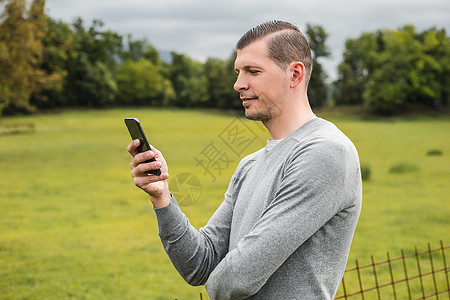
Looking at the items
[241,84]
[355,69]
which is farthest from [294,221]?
[355,69]

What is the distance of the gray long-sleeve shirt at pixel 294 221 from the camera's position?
134 cm

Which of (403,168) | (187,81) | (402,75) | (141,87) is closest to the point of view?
(403,168)

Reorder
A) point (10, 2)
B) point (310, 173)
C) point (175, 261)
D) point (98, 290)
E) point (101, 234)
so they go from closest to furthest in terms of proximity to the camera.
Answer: point (310, 173) < point (175, 261) < point (98, 290) < point (101, 234) < point (10, 2)

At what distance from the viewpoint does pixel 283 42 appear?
1.58m

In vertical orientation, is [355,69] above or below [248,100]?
below

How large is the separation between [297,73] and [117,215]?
10997 mm

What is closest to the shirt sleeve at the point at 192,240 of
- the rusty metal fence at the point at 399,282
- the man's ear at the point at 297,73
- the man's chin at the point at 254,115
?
the man's chin at the point at 254,115

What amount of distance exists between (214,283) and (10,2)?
22.7m

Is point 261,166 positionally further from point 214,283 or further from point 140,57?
point 140,57

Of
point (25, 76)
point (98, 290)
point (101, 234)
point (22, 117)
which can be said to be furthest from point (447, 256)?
point (22, 117)

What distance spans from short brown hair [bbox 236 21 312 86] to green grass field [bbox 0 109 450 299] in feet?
3.28

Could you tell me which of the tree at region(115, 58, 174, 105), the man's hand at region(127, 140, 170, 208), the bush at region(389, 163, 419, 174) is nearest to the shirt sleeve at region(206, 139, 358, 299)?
the man's hand at region(127, 140, 170, 208)

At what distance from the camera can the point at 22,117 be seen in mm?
44281

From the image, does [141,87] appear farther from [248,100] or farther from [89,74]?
[248,100]
